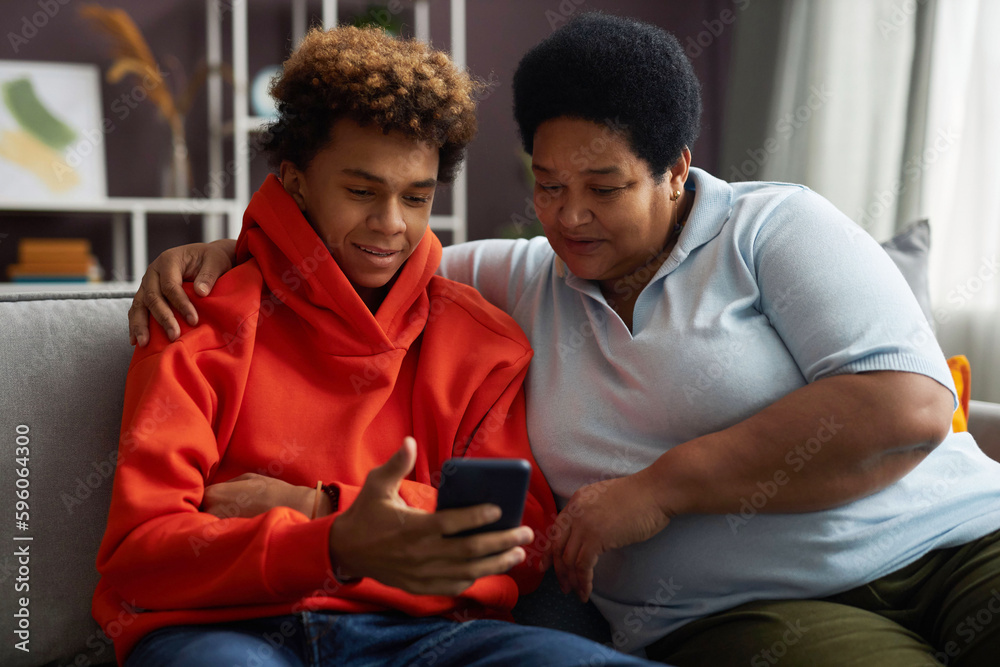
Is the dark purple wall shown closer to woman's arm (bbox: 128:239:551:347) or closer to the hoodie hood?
woman's arm (bbox: 128:239:551:347)

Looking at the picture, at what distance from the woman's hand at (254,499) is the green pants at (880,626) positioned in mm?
527

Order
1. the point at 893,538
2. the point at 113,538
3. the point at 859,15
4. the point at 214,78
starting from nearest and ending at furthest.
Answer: the point at 113,538
the point at 893,538
the point at 859,15
the point at 214,78

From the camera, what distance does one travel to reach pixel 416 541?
0.85m

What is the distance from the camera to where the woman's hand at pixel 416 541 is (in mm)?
834

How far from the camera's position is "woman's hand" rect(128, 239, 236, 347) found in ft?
3.68

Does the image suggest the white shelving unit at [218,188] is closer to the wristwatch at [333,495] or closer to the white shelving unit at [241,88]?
the white shelving unit at [241,88]

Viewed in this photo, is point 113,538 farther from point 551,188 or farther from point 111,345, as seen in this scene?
point 551,188

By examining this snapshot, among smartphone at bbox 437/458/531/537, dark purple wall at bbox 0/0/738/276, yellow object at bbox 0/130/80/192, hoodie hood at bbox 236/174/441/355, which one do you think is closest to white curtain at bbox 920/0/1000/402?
dark purple wall at bbox 0/0/738/276

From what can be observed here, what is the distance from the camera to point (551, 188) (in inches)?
48.6

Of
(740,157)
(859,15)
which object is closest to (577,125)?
(859,15)

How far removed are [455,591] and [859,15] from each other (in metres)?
2.76

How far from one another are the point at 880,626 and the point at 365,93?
3.20ft

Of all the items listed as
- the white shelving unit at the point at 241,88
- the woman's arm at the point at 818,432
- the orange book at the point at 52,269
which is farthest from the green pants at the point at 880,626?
the orange book at the point at 52,269

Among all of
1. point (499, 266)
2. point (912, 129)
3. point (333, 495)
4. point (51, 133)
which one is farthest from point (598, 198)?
point (51, 133)
